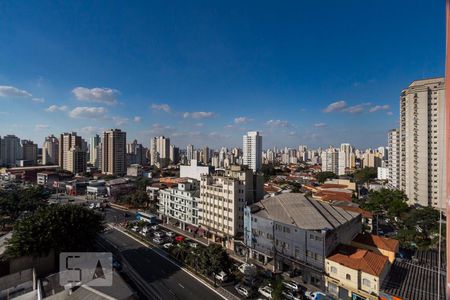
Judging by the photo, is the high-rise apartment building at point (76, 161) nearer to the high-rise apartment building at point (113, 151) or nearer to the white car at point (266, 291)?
the high-rise apartment building at point (113, 151)

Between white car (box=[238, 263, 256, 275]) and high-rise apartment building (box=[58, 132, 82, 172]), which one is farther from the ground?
high-rise apartment building (box=[58, 132, 82, 172])

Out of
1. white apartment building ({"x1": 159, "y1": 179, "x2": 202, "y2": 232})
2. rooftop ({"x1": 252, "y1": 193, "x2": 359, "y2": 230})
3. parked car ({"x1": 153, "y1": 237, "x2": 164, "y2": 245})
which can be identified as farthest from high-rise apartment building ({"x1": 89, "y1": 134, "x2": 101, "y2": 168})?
rooftop ({"x1": 252, "y1": 193, "x2": 359, "y2": 230})

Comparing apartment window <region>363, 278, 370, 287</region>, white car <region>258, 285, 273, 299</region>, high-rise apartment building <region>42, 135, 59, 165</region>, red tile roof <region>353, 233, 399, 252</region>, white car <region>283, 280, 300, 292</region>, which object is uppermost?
high-rise apartment building <region>42, 135, 59, 165</region>

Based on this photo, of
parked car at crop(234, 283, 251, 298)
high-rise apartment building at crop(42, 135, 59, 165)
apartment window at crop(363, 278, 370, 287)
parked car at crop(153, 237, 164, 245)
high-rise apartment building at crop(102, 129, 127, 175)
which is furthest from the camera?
high-rise apartment building at crop(42, 135, 59, 165)

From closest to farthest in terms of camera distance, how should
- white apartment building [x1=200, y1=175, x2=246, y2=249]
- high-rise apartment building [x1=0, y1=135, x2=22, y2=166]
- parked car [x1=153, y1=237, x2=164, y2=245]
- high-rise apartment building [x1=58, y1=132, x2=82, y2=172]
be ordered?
white apartment building [x1=200, y1=175, x2=246, y2=249] → parked car [x1=153, y1=237, x2=164, y2=245] → high-rise apartment building [x1=58, y1=132, x2=82, y2=172] → high-rise apartment building [x1=0, y1=135, x2=22, y2=166]

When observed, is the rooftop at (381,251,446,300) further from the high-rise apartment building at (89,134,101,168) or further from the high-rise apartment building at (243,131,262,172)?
the high-rise apartment building at (89,134,101,168)

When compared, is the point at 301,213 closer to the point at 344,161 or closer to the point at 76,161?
the point at 76,161

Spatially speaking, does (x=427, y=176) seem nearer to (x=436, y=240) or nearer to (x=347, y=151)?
(x=436, y=240)

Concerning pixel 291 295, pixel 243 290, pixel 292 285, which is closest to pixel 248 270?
pixel 243 290
